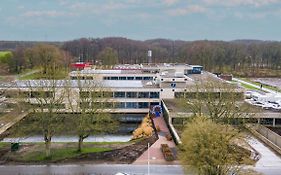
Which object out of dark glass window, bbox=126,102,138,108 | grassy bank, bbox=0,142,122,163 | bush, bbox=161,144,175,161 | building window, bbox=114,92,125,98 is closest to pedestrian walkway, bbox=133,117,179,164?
bush, bbox=161,144,175,161

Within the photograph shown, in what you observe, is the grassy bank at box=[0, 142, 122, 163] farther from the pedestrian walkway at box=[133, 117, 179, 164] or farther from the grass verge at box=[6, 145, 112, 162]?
the pedestrian walkway at box=[133, 117, 179, 164]

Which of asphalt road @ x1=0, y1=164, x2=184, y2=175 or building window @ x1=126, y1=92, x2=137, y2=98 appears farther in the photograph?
building window @ x1=126, y1=92, x2=137, y2=98

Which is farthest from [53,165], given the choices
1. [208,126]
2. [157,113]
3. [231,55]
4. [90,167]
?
[231,55]

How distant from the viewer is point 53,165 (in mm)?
31188

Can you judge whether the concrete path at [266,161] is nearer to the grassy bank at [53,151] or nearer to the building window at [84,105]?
the grassy bank at [53,151]

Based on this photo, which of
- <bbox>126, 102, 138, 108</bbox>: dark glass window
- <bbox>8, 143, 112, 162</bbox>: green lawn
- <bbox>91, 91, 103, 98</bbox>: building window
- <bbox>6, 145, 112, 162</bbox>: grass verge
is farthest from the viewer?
<bbox>126, 102, 138, 108</bbox>: dark glass window

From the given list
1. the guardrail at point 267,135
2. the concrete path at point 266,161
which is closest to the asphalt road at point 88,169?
the concrete path at point 266,161

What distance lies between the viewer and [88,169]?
30.2 m

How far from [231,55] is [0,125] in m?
87.7

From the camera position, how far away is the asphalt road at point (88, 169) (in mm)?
29359

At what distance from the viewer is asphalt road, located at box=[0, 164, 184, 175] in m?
29.4

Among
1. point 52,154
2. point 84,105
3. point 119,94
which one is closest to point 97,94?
point 84,105

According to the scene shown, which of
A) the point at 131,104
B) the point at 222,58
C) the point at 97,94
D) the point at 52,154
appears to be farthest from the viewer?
the point at 222,58

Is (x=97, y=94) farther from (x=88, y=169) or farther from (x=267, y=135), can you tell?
(x=267, y=135)
